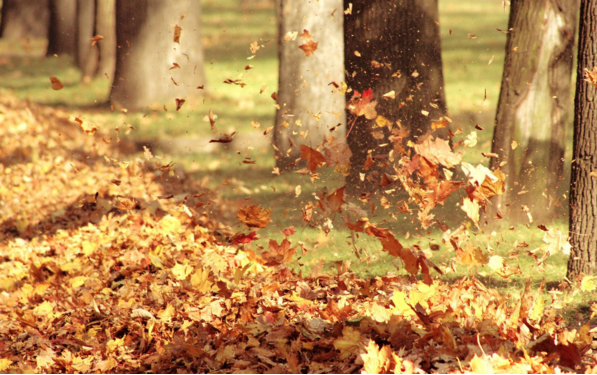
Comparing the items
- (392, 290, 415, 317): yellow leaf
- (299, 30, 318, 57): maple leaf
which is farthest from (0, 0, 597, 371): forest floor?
(299, 30, 318, 57): maple leaf

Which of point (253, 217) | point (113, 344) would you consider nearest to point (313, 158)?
point (253, 217)

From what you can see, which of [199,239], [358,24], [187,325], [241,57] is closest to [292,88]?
[358,24]

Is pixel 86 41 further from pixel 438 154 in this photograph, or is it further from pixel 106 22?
pixel 438 154

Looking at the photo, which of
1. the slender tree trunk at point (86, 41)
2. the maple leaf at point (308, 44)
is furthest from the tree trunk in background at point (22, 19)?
the maple leaf at point (308, 44)

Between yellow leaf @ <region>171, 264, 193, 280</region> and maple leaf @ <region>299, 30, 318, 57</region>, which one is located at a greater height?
maple leaf @ <region>299, 30, 318, 57</region>

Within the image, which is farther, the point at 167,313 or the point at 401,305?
the point at 167,313

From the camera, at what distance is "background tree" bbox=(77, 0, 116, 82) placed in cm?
1433

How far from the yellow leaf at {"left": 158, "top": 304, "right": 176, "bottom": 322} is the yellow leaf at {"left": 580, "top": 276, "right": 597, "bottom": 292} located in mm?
2704

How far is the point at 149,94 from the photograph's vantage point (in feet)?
39.5

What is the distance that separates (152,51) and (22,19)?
13.0 meters

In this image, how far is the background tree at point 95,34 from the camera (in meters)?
14.3

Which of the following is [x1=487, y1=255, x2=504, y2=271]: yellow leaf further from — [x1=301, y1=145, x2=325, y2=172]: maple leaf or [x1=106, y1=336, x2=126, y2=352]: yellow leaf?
[x1=106, y1=336, x2=126, y2=352]: yellow leaf

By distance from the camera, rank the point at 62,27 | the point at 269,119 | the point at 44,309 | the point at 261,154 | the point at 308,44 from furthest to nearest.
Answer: the point at 62,27 → the point at 269,119 → the point at 261,154 → the point at 308,44 → the point at 44,309

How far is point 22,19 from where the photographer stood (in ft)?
73.4
